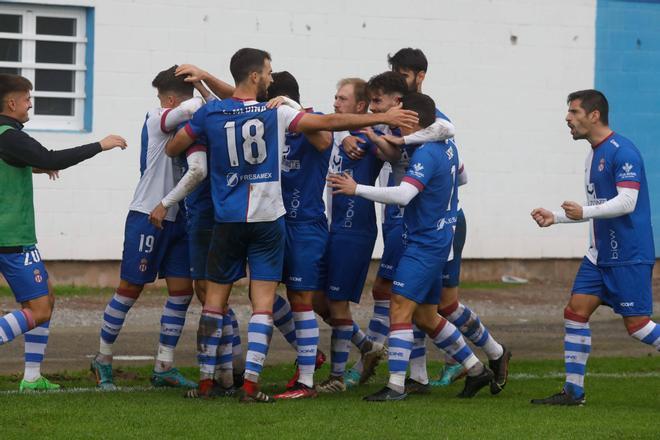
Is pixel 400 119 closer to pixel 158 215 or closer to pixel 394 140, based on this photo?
pixel 394 140

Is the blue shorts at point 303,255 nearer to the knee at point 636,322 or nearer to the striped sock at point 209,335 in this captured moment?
the striped sock at point 209,335

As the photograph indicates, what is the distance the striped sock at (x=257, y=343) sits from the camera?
27.0 feet

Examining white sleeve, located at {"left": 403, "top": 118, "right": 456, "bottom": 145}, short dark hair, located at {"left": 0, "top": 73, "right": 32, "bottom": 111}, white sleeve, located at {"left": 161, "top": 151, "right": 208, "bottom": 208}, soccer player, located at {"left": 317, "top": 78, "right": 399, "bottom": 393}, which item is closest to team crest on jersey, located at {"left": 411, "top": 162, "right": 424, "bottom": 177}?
white sleeve, located at {"left": 403, "top": 118, "right": 456, "bottom": 145}

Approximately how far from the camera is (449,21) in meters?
16.5

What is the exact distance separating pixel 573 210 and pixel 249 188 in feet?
6.74

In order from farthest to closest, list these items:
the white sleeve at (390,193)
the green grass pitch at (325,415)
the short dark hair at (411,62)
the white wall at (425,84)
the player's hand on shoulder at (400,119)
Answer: the white wall at (425,84)
the short dark hair at (411,62)
the white sleeve at (390,193)
the player's hand on shoulder at (400,119)
the green grass pitch at (325,415)

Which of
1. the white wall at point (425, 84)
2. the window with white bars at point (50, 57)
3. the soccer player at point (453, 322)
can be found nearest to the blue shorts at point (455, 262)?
the soccer player at point (453, 322)

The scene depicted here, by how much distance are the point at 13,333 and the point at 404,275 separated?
2.57m

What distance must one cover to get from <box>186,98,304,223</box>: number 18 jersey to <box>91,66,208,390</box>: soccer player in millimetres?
751

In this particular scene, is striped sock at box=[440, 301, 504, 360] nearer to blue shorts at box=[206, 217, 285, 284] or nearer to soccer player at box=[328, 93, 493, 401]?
soccer player at box=[328, 93, 493, 401]

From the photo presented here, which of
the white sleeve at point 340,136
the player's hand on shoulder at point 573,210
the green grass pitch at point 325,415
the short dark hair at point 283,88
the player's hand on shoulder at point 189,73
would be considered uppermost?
the player's hand on shoulder at point 189,73

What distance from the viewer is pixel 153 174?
9.09 m

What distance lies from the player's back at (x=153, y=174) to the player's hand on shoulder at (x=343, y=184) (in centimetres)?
136

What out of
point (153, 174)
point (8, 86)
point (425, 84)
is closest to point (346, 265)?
point (153, 174)
